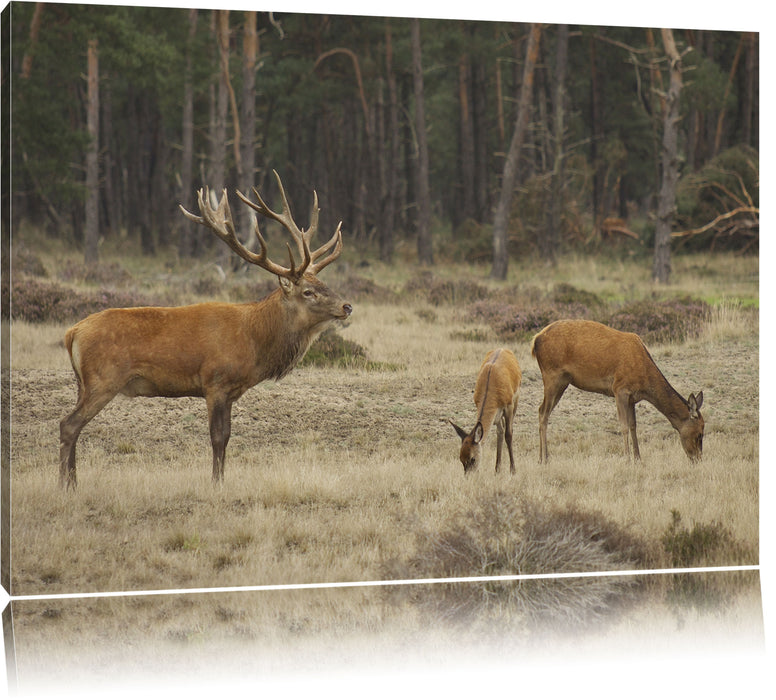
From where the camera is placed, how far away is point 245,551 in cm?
621

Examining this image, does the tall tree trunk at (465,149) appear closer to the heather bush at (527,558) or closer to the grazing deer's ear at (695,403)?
the grazing deer's ear at (695,403)

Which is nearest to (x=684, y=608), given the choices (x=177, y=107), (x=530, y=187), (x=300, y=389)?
(x=300, y=389)

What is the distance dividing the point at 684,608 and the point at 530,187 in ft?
36.3

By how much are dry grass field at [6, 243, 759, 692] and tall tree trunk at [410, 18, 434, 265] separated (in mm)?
4058

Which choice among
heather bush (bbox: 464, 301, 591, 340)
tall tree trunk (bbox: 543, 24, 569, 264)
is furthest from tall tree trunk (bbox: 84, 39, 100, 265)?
tall tree trunk (bbox: 543, 24, 569, 264)

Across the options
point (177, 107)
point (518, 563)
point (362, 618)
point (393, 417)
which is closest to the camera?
point (362, 618)

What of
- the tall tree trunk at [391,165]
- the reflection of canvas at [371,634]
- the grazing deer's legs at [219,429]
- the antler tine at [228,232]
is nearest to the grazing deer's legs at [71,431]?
the grazing deer's legs at [219,429]

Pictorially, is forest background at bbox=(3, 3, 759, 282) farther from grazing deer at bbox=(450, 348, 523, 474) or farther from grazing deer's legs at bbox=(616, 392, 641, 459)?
grazing deer at bbox=(450, 348, 523, 474)

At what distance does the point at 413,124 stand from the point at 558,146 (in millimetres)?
2135

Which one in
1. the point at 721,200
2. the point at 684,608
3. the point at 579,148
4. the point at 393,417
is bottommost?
the point at 684,608

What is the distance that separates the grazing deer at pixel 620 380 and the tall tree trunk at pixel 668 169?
7.36ft

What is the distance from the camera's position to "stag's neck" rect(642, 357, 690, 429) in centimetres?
750

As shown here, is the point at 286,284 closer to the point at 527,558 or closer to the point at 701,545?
the point at 527,558

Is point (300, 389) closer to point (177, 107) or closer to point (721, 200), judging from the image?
point (721, 200)
